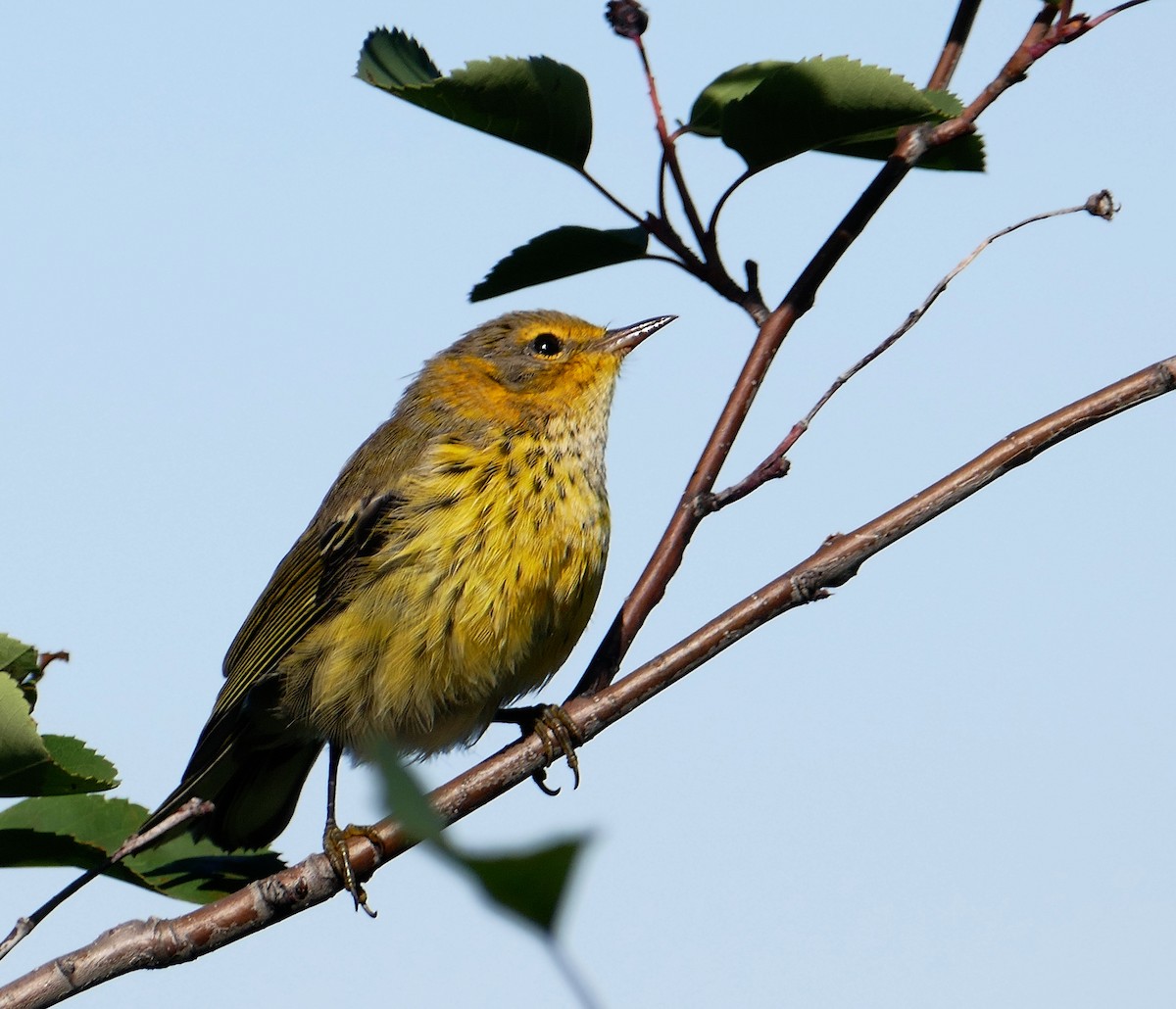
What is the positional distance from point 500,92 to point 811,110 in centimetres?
64

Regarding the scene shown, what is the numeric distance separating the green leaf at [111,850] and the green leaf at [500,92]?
1.55 metres

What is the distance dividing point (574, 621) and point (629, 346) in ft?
3.78

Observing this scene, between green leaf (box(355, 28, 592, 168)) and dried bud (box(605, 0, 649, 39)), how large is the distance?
0.79ft

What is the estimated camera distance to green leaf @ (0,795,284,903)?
257 centimetres

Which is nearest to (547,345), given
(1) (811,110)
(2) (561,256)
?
(2) (561,256)

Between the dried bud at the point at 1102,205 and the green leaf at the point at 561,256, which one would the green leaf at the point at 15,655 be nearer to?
the green leaf at the point at 561,256

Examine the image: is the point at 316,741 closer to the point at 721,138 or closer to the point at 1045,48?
the point at 721,138

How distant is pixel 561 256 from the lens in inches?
127

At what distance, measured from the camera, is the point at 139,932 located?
8.41 feet

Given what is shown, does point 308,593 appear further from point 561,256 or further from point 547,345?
point 561,256

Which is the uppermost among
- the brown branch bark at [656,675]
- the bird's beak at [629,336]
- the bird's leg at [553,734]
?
the bird's beak at [629,336]

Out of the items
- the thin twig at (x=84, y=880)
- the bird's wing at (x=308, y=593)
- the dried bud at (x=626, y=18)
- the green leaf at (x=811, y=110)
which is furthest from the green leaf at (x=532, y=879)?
the bird's wing at (x=308, y=593)

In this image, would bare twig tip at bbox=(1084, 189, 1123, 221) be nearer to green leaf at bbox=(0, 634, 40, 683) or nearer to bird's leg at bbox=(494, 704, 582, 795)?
bird's leg at bbox=(494, 704, 582, 795)

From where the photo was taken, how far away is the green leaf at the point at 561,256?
3131mm
